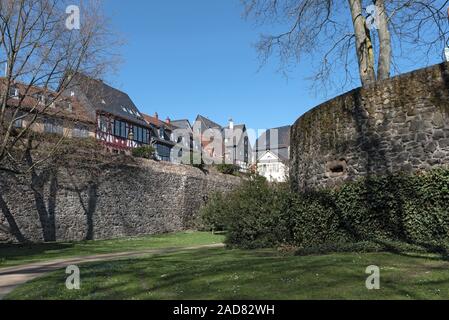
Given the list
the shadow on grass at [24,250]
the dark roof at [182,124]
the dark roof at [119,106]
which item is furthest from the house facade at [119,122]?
Answer: the shadow on grass at [24,250]

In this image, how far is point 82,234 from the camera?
1047 inches

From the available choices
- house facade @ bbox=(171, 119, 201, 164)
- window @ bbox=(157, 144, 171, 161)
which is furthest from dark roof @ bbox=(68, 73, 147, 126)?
house facade @ bbox=(171, 119, 201, 164)

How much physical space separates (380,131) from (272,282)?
734cm

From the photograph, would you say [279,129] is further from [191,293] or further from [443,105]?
[191,293]

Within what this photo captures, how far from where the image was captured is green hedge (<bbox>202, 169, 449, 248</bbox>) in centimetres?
1146

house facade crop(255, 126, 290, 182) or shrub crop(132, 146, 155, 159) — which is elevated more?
house facade crop(255, 126, 290, 182)

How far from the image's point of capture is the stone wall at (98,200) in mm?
23391

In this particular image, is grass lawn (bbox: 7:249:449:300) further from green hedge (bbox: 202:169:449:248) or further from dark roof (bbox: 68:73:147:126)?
dark roof (bbox: 68:73:147:126)

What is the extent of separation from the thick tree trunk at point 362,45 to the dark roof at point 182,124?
195 ft

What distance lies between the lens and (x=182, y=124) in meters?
76.6

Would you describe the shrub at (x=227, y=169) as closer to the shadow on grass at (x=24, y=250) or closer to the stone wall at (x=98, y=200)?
the stone wall at (x=98, y=200)

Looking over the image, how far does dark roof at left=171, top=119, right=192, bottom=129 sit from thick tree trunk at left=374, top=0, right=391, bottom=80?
60.8m

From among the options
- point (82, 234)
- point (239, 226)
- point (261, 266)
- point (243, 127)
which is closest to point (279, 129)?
point (243, 127)
